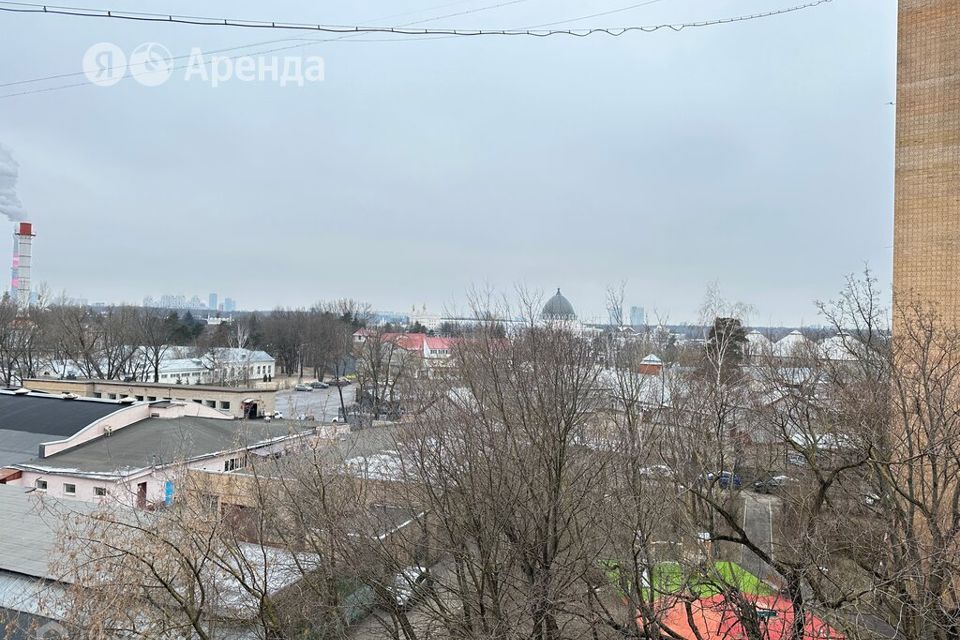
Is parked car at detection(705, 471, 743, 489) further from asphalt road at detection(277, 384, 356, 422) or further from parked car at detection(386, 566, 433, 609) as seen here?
asphalt road at detection(277, 384, 356, 422)

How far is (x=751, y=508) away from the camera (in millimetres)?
18625

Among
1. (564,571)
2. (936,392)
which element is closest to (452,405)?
(564,571)

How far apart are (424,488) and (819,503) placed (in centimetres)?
488

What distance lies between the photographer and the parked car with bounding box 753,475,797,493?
1266 centimetres

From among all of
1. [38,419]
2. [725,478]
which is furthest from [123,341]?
[725,478]

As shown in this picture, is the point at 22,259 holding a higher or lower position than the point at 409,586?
higher

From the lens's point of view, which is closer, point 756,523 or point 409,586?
point 409,586

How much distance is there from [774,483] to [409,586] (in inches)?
416

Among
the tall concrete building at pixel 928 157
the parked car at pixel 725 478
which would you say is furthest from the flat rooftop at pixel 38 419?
the tall concrete building at pixel 928 157

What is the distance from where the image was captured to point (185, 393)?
28.2 meters

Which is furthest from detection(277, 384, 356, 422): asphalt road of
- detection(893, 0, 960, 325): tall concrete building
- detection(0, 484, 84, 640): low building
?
detection(893, 0, 960, 325): tall concrete building

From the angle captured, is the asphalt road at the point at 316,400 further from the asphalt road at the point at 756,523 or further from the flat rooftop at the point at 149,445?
the asphalt road at the point at 756,523

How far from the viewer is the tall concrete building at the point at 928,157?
892cm

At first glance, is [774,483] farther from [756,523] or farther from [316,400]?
[316,400]
